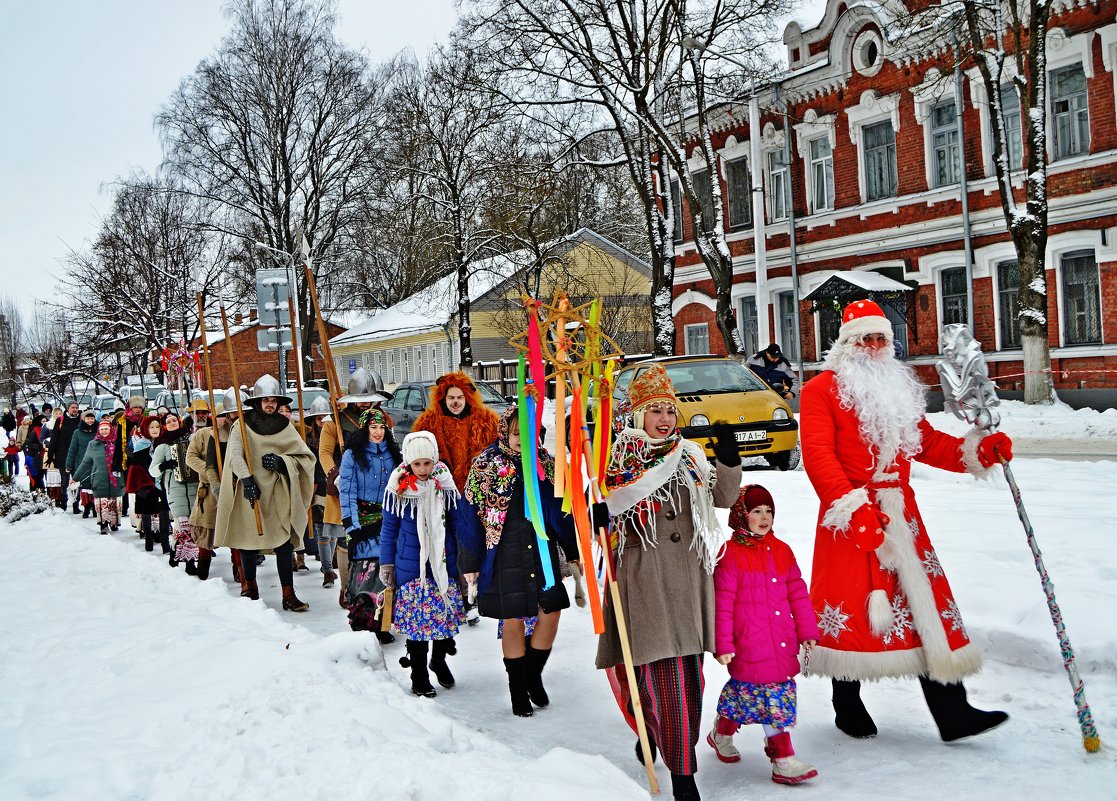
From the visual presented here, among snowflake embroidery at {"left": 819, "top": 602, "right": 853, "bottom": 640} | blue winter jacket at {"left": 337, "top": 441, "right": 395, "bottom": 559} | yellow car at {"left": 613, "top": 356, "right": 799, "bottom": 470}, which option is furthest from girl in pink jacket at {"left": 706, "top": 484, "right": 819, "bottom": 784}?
yellow car at {"left": 613, "top": 356, "right": 799, "bottom": 470}

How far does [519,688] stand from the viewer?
216 inches

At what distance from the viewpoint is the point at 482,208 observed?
3303 cm

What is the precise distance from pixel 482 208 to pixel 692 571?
29.6m

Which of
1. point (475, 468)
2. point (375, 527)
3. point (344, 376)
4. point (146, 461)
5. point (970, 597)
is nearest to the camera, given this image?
point (475, 468)

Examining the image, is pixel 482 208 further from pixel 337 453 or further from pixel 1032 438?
pixel 337 453

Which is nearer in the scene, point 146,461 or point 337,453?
point 337,453

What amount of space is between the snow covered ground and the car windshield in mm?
5678

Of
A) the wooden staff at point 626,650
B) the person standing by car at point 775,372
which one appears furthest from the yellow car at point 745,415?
the wooden staff at point 626,650

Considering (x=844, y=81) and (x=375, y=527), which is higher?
(x=844, y=81)

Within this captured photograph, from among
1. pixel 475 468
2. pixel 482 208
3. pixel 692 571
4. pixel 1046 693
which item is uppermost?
pixel 482 208

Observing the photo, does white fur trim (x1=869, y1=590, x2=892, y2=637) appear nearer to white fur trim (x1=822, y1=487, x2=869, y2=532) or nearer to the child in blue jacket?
white fur trim (x1=822, y1=487, x2=869, y2=532)

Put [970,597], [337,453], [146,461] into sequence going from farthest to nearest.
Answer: [146,461] < [337,453] < [970,597]

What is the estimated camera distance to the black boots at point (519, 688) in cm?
548

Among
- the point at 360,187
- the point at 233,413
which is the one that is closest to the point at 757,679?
the point at 233,413
